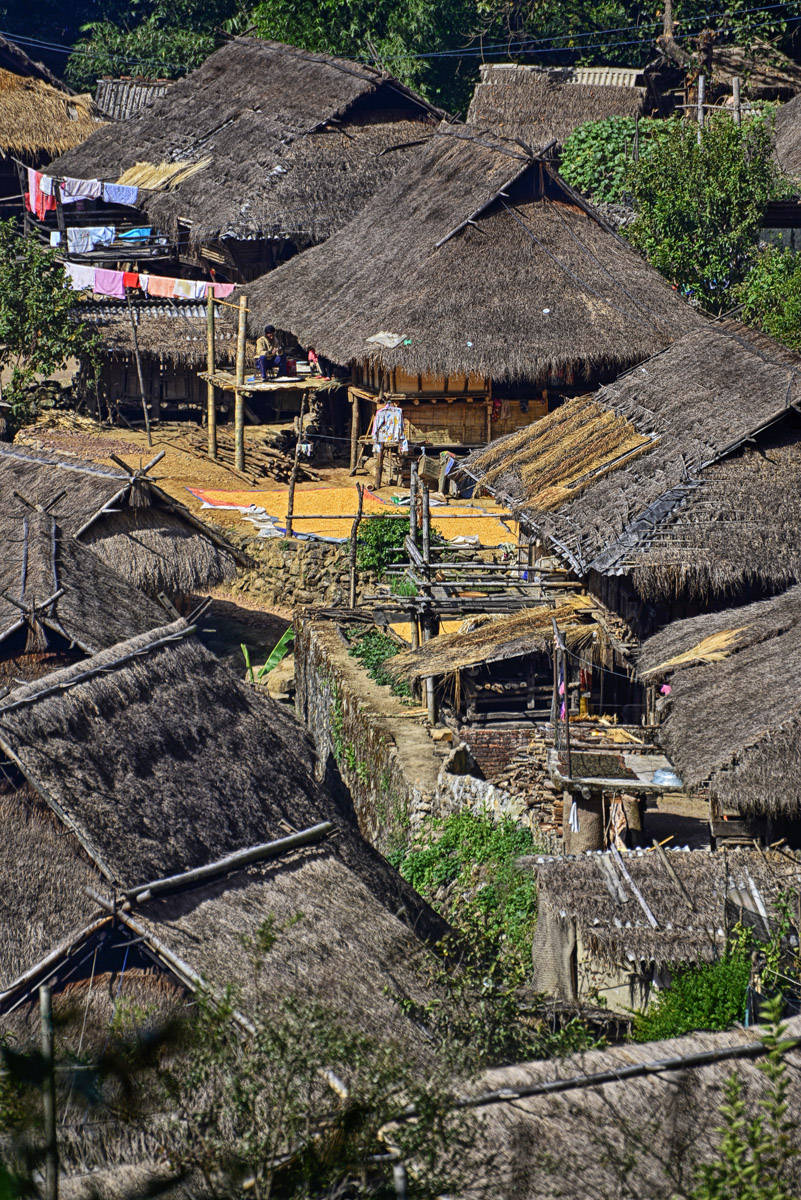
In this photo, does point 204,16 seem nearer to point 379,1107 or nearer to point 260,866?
point 260,866

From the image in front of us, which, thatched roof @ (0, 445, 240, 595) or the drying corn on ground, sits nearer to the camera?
thatched roof @ (0, 445, 240, 595)

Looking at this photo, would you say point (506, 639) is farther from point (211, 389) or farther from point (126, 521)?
point (211, 389)

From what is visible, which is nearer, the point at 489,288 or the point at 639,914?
the point at 639,914

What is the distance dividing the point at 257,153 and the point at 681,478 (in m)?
16.9

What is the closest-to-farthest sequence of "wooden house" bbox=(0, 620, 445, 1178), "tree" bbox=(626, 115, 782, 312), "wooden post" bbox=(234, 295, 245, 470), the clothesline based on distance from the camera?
"wooden house" bbox=(0, 620, 445, 1178), "tree" bbox=(626, 115, 782, 312), "wooden post" bbox=(234, 295, 245, 470), the clothesline

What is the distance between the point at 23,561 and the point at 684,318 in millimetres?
12258

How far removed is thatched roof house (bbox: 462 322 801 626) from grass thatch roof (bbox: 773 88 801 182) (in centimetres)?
1031

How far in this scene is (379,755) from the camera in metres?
12.8

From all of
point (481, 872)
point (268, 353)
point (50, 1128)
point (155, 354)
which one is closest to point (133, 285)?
point (155, 354)

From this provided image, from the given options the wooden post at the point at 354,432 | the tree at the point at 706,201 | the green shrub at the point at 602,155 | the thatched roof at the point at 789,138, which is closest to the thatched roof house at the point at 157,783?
the wooden post at the point at 354,432

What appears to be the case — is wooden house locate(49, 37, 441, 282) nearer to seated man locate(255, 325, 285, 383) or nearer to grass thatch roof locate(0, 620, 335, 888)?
seated man locate(255, 325, 285, 383)

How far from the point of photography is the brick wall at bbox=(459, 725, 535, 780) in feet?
39.7

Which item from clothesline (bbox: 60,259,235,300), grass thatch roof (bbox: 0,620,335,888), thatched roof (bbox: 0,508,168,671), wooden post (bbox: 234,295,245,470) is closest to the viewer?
grass thatch roof (bbox: 0,620,335,888)

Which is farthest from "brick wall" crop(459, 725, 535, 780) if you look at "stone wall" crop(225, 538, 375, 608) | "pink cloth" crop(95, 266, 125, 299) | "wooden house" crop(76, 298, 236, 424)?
"pink cloth" crop(95, 266, 125, 299)
